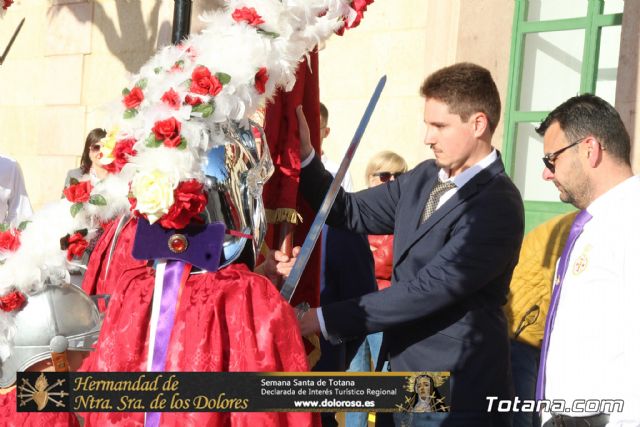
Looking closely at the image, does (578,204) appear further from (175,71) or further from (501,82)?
(501,82)

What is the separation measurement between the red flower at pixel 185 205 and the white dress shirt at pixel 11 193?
9.92 feet

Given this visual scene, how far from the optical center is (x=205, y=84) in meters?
2.89

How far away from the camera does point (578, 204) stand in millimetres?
3182

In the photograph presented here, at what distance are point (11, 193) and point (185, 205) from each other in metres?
3.22

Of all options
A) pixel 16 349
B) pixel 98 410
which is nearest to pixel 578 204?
pixel 98 410

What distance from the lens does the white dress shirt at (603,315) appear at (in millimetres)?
2809

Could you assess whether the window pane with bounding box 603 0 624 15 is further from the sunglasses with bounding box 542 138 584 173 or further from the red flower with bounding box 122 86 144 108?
the red flower with bounding box 122 86 144 108

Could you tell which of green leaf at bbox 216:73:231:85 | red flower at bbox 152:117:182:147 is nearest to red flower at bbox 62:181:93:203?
red flower at bbox 152:117:182:147

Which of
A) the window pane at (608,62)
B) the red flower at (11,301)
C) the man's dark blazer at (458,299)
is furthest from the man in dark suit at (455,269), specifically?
the window pane at (608,62)

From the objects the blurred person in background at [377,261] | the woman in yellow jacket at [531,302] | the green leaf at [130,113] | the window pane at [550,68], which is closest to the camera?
the green leaf at [130,113]

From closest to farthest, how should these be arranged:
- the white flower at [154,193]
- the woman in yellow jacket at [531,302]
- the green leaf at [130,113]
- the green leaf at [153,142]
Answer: the white flower at [154,193]
the green leaf at [153,142]
the green leaf at [130,113]
the woman in yellow jacket at [531,302]

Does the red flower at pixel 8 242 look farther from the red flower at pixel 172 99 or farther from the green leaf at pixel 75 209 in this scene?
the red flower at pixel 172 99

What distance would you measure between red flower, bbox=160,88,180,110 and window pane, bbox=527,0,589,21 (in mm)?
4337

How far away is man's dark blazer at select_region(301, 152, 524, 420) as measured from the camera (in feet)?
11.5
